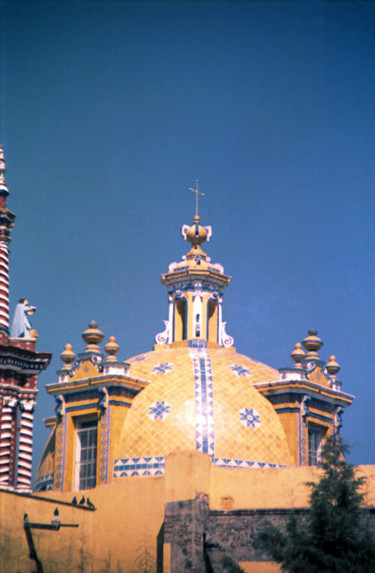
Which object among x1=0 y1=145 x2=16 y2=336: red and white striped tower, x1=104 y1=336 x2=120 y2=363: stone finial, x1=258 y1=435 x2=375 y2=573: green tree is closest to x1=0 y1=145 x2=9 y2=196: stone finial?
x1=0 y1=145 x2=16 y2=336: red and white striped tower

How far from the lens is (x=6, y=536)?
29984 millimetres

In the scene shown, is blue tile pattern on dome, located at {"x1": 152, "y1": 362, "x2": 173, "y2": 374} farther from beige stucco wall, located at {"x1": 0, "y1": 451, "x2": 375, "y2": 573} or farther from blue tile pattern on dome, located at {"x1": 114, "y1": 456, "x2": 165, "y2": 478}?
beige stucco wall, located at {"x1": 0, "y1": 451, "x2": 375, "y2": 573}

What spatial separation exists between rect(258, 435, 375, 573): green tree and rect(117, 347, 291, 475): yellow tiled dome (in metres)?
8.44

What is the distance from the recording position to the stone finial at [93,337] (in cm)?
3925

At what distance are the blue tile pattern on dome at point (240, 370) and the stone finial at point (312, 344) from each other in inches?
73.0

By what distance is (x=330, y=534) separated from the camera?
89.8 feet

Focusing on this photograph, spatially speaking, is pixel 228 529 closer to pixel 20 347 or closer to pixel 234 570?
pixel 234 570

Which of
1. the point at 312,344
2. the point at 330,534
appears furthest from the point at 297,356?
the point at 330,534

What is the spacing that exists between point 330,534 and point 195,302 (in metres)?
15.6

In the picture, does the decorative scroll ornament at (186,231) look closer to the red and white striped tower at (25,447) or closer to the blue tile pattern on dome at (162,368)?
the blue tile pattern on dome at (162,368)

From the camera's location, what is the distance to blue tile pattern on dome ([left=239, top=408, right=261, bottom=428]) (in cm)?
3759

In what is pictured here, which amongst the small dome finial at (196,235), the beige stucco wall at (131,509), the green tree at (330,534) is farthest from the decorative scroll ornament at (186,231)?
the green tree at (330,534)

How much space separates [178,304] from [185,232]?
2.28m

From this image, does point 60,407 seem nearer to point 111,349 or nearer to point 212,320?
point 111,349
